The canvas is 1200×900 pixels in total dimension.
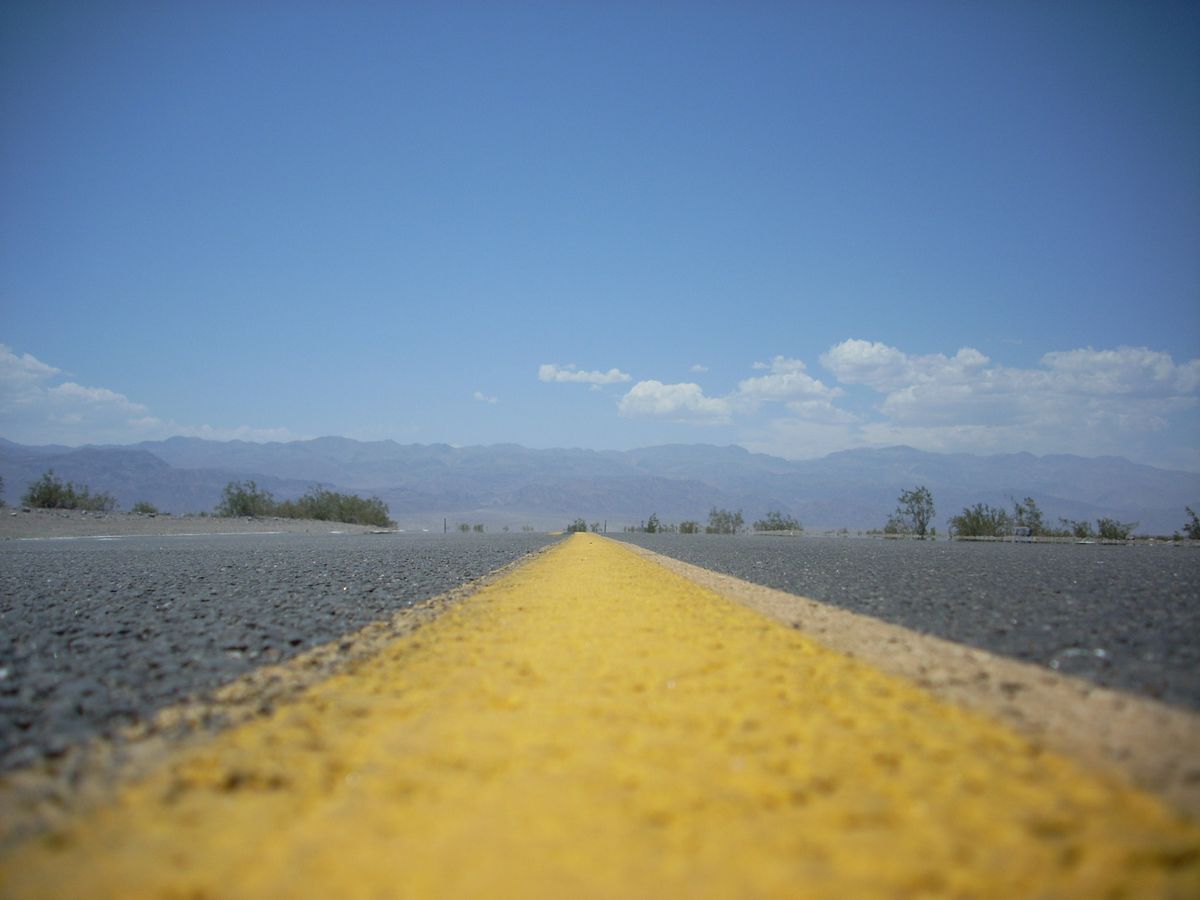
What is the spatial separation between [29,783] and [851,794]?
13.2 feet

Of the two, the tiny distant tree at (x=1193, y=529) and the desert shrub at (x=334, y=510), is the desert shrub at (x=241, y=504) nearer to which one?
the desert shrub at (x=334, y=510)

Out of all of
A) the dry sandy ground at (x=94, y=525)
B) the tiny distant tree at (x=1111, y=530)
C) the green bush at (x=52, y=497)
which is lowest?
the dry sandy ground at (x=94, y=525)

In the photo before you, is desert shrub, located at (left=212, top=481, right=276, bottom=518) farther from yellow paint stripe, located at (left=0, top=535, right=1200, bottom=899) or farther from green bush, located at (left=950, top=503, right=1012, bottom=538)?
yellow paint stripe, located at (left=0, top=535, right=1200, bottom=899)

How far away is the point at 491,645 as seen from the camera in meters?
6.77

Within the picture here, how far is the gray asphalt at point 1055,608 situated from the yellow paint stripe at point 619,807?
1.88 metres

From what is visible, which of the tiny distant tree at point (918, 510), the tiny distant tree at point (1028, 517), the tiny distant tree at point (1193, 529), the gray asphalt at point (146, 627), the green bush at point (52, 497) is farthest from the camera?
the tiny distant tree at point (918, 510)

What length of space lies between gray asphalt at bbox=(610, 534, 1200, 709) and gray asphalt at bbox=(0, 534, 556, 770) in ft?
21.6

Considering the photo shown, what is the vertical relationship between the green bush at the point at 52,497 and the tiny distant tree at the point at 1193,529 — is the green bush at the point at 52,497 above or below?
below

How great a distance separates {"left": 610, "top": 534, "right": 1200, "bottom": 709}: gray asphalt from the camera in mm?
5438

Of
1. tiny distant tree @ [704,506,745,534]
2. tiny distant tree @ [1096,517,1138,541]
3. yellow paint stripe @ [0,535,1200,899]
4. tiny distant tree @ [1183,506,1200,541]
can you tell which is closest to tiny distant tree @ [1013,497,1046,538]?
tiny distant tree @ [1096,517,1138,541]

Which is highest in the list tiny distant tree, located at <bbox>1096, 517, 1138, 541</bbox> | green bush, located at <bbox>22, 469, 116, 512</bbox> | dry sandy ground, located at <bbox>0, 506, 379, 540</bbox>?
tiny distant tree, located at <bbox>1096, 517, 1138, 541</bbox>

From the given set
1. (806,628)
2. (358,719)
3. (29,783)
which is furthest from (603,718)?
(806,628)

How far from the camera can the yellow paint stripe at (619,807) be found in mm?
2537

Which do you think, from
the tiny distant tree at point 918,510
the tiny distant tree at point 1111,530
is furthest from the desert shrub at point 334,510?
the tiny distant tree at point 1111,530
